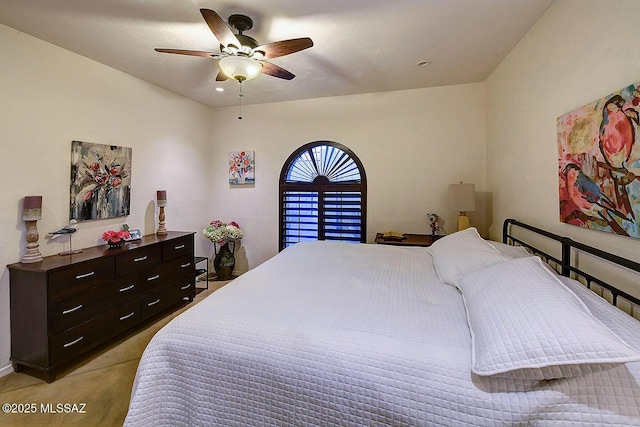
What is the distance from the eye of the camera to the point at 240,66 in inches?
79.7

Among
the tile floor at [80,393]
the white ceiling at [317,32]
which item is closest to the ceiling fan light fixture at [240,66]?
the white ceiling at [317,32]

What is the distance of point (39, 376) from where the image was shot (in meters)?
2.05

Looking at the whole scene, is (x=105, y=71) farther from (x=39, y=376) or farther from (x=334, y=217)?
(x=334, y=217)

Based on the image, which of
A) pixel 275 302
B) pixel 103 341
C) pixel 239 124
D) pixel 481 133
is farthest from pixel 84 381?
pixel 481 133

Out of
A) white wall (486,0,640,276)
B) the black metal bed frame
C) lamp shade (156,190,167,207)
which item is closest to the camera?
the black metal bed frame

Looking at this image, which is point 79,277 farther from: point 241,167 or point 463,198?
point 463,198

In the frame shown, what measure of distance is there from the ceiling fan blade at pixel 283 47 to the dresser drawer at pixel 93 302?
7.75 feet

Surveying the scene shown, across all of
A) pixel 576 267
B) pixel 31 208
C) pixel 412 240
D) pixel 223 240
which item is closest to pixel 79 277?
pixel 31 208

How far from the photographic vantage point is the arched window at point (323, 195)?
147 inches

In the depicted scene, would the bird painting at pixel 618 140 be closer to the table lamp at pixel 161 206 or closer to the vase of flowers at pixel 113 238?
the vase of flowers at pixel 113 238

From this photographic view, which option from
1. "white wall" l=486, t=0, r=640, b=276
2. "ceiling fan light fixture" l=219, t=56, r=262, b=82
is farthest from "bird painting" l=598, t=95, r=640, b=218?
"ceiling fan light fixture" l=219, t=56, r=262, b=82

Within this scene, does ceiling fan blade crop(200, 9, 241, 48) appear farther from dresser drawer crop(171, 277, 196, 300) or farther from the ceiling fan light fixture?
dresser drawer crop(171, 277, 196, 300)

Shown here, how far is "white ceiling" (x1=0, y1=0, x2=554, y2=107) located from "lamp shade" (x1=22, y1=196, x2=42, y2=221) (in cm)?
132

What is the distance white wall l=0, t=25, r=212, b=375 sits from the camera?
81.9 inches
